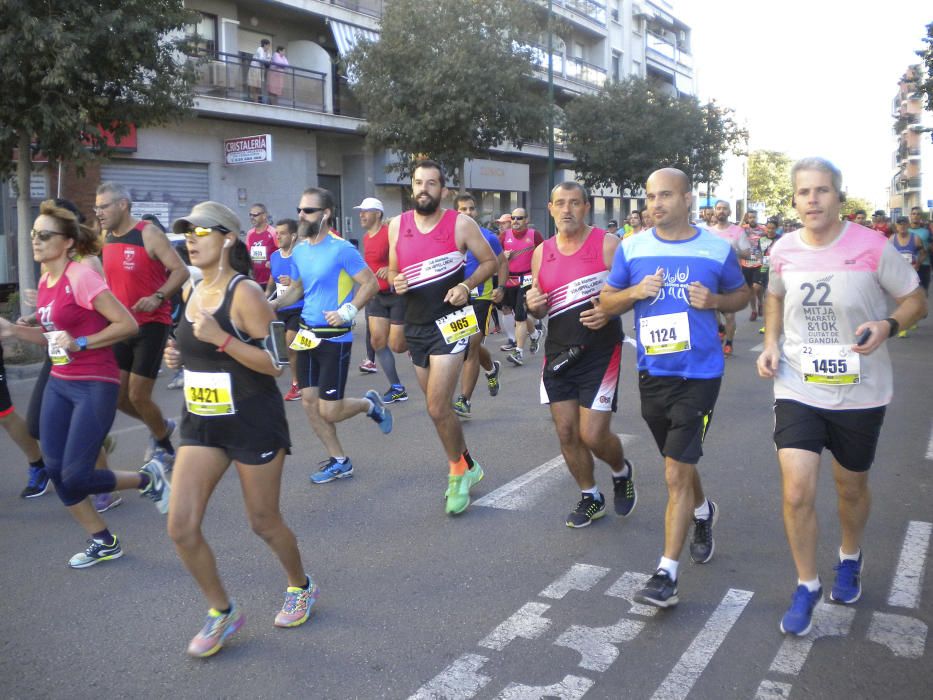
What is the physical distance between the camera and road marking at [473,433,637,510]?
5648mm

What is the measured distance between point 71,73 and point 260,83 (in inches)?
475

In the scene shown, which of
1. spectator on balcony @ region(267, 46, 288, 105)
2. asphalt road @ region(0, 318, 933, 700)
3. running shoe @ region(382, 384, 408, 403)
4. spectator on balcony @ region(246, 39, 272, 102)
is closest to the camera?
asphalt road @ region(0, 318, 933, 700)

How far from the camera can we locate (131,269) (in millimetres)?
6086

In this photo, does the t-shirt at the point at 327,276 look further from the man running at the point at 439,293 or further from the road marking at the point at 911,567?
the road marking at the point at 911,567

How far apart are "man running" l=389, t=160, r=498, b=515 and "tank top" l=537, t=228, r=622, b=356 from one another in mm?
685

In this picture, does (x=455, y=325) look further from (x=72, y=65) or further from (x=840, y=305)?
(x=72, y=65)

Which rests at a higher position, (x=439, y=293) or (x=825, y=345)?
(x=439, y=293)

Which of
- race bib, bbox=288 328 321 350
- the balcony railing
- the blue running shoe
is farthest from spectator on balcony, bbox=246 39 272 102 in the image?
race bib, bbox=288 328 321 350

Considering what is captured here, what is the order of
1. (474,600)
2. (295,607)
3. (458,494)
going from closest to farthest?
(295,607) → (474,600) → (458,494)

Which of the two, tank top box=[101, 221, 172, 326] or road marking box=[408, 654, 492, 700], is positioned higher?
tank top box=[101, 221, 172, 326]

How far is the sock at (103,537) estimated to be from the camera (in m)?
4.65

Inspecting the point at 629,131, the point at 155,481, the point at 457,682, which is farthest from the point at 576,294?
the point at 629,131

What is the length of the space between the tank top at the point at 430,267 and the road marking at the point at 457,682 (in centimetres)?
253

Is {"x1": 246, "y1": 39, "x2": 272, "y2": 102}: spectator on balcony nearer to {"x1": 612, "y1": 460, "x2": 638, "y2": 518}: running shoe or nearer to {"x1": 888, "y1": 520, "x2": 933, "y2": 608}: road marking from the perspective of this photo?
{"x1": 612, "y1": 460, "x2": 638, "y2": 518}: running shoe
